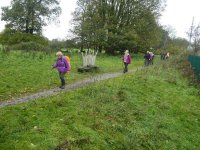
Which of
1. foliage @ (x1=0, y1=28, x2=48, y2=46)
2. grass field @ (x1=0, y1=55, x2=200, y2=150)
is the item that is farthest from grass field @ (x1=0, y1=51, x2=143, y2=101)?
foliage @ (x1=0, y1=28, x2=48, y2=46)

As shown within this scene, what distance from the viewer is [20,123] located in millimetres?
8406

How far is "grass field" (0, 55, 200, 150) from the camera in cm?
792

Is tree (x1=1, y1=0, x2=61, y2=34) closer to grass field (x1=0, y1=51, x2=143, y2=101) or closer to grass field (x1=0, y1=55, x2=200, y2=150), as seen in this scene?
grass field (x1=0, y1=51, x2=143, y2=101)

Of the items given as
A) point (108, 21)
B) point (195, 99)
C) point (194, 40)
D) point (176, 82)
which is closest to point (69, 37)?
point (108, 21)

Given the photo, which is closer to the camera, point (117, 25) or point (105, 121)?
point (105, 121)

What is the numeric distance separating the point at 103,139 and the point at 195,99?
9.21m

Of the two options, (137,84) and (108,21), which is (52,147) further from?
(108,21)

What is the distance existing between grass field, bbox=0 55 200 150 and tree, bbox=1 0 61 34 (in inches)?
1474

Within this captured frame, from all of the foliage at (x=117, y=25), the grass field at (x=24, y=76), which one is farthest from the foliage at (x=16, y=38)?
the grass field at (x=24, y=76)

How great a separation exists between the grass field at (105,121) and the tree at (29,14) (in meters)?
37.4

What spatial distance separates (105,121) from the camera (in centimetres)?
980

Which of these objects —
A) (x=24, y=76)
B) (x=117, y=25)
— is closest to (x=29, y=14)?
(x=117, y=25)

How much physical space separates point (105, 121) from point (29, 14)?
42748mm

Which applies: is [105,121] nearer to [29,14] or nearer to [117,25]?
[117,25]
